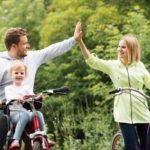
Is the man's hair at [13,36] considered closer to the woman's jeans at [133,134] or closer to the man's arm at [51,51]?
the man's arm at [51,51]

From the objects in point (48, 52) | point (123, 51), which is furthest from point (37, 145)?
point (123, 51)

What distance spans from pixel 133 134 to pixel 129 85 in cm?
49

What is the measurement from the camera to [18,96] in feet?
17.5

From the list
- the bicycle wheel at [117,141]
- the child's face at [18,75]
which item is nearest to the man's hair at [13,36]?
the child's face at [18,75]

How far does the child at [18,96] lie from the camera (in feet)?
17.4

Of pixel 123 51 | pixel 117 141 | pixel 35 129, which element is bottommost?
pixel 117 141

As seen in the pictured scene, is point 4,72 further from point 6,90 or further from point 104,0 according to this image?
point 104,0

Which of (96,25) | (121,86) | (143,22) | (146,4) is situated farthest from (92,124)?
(146,4)

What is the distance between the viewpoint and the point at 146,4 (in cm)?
2389

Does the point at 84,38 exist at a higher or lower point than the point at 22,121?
higher

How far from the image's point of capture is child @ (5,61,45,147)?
17.4 ft

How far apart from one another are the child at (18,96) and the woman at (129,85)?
0.79m

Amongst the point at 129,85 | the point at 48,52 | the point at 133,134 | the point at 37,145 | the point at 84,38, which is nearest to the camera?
the point at 37,145

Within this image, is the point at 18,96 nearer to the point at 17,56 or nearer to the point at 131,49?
the point at 17,56
